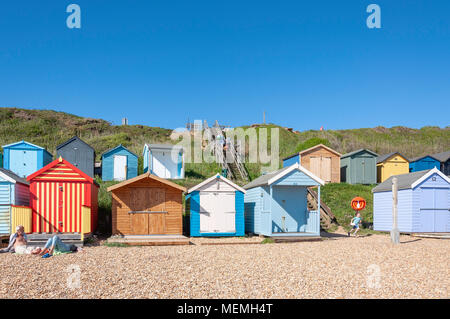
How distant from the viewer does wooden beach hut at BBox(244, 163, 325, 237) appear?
663 inches

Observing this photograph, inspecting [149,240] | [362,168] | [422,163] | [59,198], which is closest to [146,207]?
[149,240]

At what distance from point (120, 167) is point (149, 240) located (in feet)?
44.9

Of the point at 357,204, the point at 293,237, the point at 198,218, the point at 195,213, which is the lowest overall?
the point at 293,237

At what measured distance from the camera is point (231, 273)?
928 cm

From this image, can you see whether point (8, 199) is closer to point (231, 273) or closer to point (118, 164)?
point (231, 273)

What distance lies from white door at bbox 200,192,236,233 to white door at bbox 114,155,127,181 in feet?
38.0

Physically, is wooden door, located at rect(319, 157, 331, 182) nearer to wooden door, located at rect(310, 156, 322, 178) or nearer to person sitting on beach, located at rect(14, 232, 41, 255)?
wooden door, located at rect(310, 156, 322, 178)

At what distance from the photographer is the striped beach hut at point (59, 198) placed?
15.3 m

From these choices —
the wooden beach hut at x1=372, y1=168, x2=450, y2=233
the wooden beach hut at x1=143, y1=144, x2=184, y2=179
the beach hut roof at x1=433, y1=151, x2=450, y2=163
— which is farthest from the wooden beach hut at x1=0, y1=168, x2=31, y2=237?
the beach hut roof at x1=433, y1=151, x2=450, y2=163

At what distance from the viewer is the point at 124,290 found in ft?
25.2
